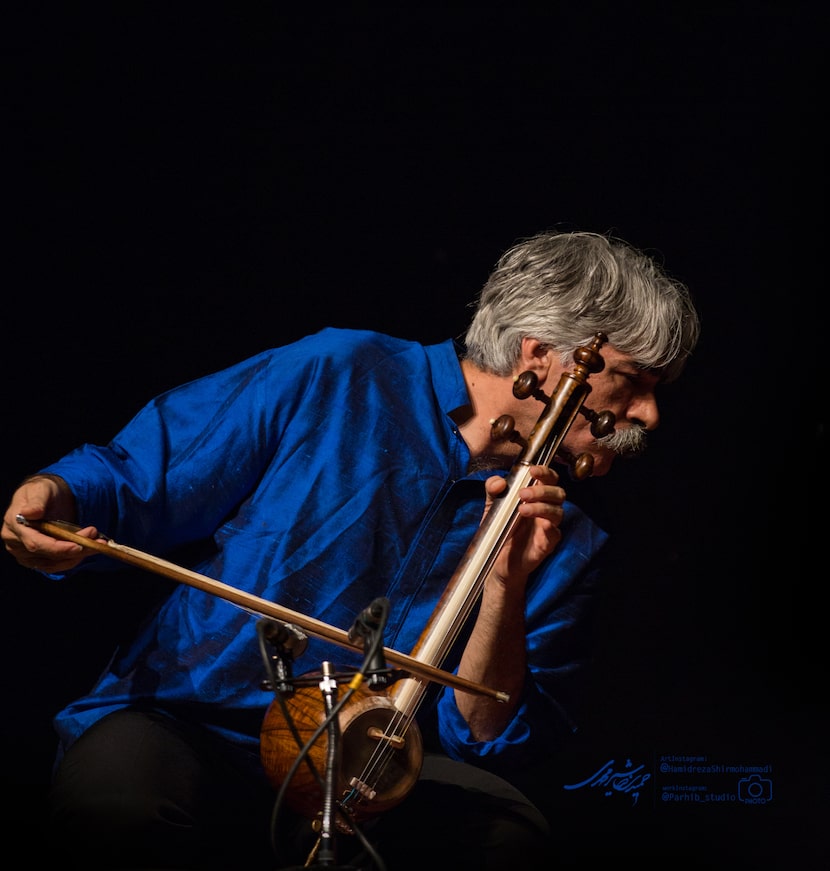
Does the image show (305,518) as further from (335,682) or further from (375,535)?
(335,682)

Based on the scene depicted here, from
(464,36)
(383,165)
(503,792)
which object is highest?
(464,36)

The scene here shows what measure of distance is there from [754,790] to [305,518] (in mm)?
1160

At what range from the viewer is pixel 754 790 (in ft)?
7.69

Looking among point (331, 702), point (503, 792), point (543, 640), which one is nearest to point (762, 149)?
point (543, 640)

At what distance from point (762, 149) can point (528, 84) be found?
0.57 meters

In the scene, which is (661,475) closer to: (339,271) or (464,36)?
(339,271)

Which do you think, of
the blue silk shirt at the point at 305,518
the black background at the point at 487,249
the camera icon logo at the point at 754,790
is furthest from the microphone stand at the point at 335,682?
the camera icon logo at the point at 754,790

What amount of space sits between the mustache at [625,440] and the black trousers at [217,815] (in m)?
0.70

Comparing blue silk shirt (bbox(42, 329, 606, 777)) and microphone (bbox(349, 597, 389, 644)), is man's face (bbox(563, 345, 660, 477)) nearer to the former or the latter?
blue silk shirt (bbox(42, 329, 606, 777))

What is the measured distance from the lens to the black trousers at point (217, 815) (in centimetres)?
171

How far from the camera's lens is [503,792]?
2105 millimetres

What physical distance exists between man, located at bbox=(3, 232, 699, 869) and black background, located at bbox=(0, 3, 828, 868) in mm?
116
